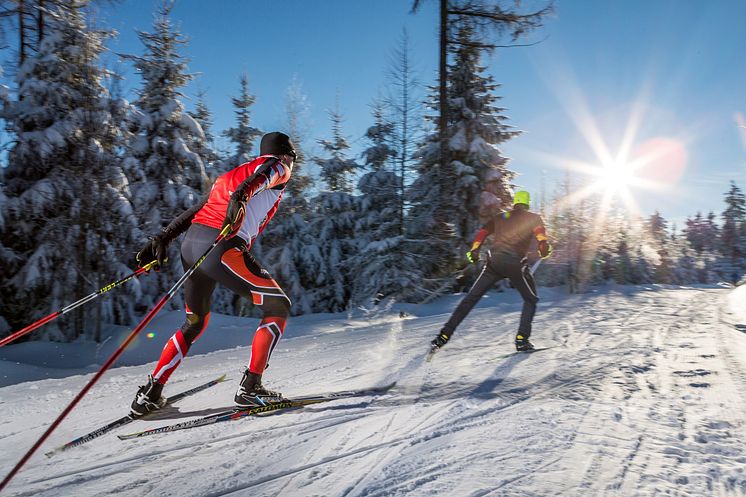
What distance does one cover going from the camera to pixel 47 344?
374 inches

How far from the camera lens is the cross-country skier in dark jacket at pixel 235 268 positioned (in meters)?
3.29

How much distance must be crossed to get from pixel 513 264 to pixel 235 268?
3623 mm

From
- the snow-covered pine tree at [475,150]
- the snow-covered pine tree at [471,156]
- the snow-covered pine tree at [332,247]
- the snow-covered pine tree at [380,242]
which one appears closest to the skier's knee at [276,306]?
the snow-covered pine tree at [380,242]

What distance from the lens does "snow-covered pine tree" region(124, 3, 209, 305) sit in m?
16.0

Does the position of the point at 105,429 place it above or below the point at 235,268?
below

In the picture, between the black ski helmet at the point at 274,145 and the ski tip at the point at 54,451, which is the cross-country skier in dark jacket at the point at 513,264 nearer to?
the black ski helmet at the point at 274,145

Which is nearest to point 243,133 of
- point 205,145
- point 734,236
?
point 205,145

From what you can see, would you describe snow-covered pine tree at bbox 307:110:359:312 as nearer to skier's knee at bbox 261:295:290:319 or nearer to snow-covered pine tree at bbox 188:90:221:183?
snow-covered pine tree at bbox 188:90:221:183

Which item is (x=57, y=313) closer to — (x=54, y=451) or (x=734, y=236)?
(x=54, y=451)

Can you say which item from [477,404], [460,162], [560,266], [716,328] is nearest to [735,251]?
[560,266]

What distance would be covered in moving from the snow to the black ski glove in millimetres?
1255

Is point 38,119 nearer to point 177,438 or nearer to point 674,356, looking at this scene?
point 177,438

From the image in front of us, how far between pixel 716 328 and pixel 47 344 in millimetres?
12993

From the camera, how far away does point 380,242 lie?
14.5 m
